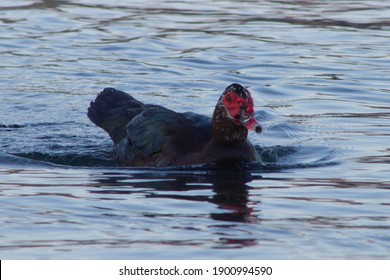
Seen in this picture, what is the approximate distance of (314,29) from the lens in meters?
20.9

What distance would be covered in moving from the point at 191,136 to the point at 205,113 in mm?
3222

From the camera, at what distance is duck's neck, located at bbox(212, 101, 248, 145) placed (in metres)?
11.4

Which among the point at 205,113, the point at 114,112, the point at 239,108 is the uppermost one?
the point at 239,108

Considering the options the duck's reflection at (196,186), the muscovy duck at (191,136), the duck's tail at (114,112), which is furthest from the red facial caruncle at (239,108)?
the duck's tail at (114,112)

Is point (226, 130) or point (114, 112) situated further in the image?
point (114, 112)

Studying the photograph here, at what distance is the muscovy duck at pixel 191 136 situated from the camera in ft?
37.0

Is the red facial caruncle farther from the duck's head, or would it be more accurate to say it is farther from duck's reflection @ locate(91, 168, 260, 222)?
duck's reflection @ locate(91, 168, 260, 222)

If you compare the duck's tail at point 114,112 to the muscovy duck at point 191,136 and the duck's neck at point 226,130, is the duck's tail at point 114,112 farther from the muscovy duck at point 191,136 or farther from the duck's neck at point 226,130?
the duck's neck at point 226,130

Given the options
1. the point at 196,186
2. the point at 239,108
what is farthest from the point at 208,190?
the point at 239,108

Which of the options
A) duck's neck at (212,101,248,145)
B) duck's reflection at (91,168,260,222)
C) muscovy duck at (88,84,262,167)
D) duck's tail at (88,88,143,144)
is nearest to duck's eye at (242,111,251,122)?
muscovy duck at (88,84,262,167)

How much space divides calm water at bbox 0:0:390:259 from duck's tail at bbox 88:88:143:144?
266mm

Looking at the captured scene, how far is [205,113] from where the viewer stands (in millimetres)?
14969

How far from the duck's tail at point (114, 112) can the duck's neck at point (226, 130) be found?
147cm

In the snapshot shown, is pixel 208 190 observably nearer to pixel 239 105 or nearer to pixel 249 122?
pixel 249 122
